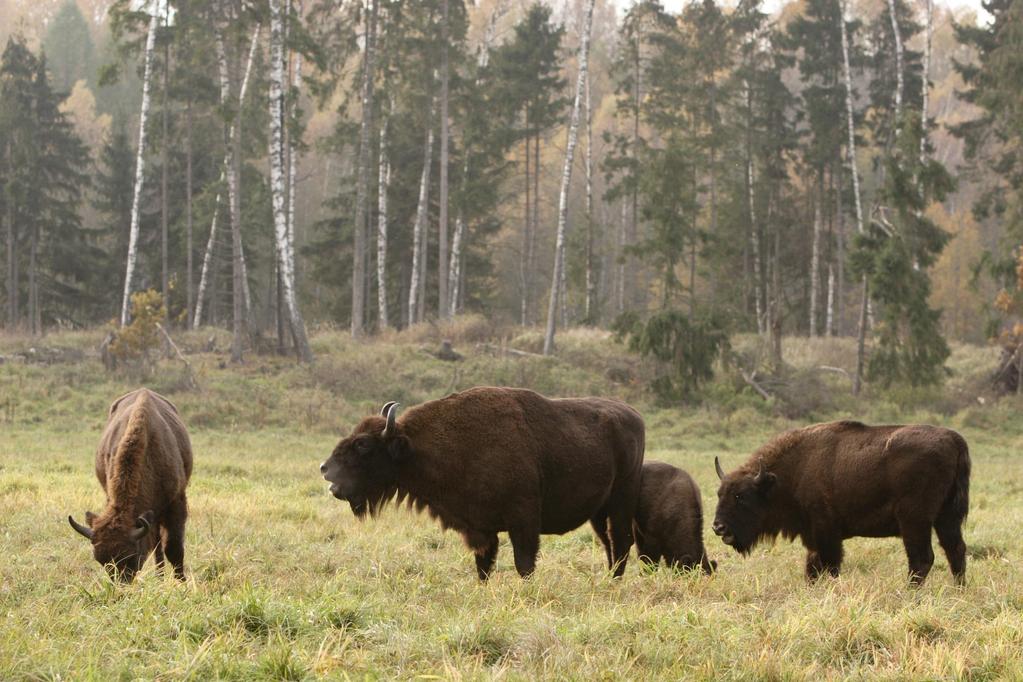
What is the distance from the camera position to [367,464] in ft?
27.6

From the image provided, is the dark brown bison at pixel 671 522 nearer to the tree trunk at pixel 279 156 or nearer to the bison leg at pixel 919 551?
the bison leg at pixel 919 551

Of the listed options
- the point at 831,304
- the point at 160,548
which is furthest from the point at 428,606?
the point at 831,304

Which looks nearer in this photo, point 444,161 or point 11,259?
point 444,161

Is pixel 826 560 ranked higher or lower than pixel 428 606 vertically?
lower

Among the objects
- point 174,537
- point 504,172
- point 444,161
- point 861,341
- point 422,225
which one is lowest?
point 174,537

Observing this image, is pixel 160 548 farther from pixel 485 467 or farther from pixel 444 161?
pixel 444 161

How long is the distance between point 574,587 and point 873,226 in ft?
80.0

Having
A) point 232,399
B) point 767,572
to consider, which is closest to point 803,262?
point 232,399

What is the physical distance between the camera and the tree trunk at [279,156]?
90.3 ft

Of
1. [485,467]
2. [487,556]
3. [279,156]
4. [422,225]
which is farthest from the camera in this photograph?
[422,225]

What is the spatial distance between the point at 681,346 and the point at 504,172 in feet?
60.5

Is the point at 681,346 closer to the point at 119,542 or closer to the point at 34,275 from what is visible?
the point at 119,542

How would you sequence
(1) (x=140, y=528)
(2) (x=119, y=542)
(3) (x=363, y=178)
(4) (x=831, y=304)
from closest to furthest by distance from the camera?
(2) (x=119, y=542) → (1) (x=140, y=528) → (3) (x=363, y=178) → (4) (x=831, y=304)

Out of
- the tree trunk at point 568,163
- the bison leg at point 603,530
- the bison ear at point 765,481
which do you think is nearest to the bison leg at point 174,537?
the bison leg at point 603,530
